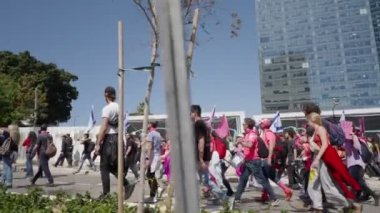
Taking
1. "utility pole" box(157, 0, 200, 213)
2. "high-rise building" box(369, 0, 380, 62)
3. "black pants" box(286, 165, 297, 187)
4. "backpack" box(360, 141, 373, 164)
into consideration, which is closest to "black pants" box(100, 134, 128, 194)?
"utility pole" box(157, 0, 200, 213)

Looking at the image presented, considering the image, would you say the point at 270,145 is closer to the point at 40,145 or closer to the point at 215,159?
the point at 215,159

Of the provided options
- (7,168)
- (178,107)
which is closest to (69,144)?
(7,168)

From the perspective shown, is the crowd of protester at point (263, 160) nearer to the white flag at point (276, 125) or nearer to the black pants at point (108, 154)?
the black pants at point (108, 154)

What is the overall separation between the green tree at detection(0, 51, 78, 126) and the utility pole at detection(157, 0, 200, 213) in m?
45.6

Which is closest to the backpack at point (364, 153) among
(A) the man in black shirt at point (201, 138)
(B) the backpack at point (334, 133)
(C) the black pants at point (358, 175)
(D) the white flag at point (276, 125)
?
(C) the black pants at point (358, 175)

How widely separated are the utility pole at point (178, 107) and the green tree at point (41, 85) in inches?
1795

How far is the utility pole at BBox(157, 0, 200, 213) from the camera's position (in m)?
1.46

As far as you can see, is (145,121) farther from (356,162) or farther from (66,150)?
(66,150)

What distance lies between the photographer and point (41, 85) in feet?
184

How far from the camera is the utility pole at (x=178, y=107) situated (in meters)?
1.46

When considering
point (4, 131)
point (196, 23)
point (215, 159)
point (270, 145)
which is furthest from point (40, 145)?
point (196, 23)

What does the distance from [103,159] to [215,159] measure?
2753mm

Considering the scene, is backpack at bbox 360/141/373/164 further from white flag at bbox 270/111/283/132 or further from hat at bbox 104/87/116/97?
white flag at bbox 270/111/283/132

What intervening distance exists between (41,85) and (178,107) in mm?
57843
